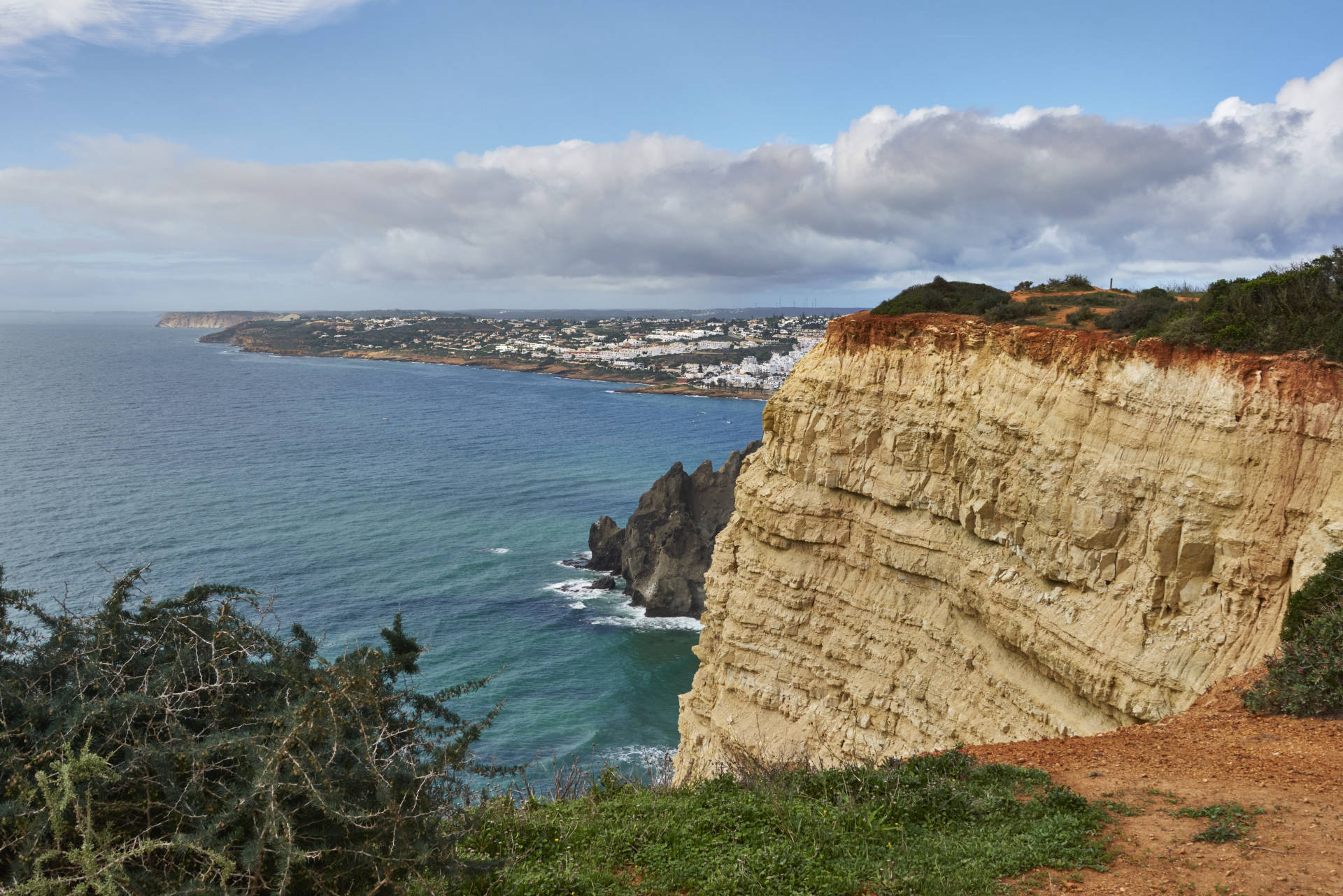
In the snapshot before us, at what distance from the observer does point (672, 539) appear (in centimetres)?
4412

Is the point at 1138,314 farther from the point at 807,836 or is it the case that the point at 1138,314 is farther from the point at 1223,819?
the point at 807,836

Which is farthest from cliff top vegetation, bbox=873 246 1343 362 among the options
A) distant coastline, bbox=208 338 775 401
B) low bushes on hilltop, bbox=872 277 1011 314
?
distant coastline, bbox=208 338 775 401

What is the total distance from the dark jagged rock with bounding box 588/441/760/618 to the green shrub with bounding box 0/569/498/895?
36.0m

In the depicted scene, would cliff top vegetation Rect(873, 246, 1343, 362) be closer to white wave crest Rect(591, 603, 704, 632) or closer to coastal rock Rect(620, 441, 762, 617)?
coastal rock Rect(620, 441, 762, 617)

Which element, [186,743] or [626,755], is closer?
[186,743]

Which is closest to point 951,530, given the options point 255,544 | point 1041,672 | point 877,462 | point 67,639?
point 877,462

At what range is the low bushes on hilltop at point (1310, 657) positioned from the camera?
32.6 ft

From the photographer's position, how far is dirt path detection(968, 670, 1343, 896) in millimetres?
6477

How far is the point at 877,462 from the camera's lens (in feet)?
62.5

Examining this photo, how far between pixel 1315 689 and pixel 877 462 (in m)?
10.1

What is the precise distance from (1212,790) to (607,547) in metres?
41.4

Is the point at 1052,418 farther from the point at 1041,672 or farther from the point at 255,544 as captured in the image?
the point at 255,544

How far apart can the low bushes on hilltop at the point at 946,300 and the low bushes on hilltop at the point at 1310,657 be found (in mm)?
10248

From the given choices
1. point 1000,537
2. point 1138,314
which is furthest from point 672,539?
point 1138,314
